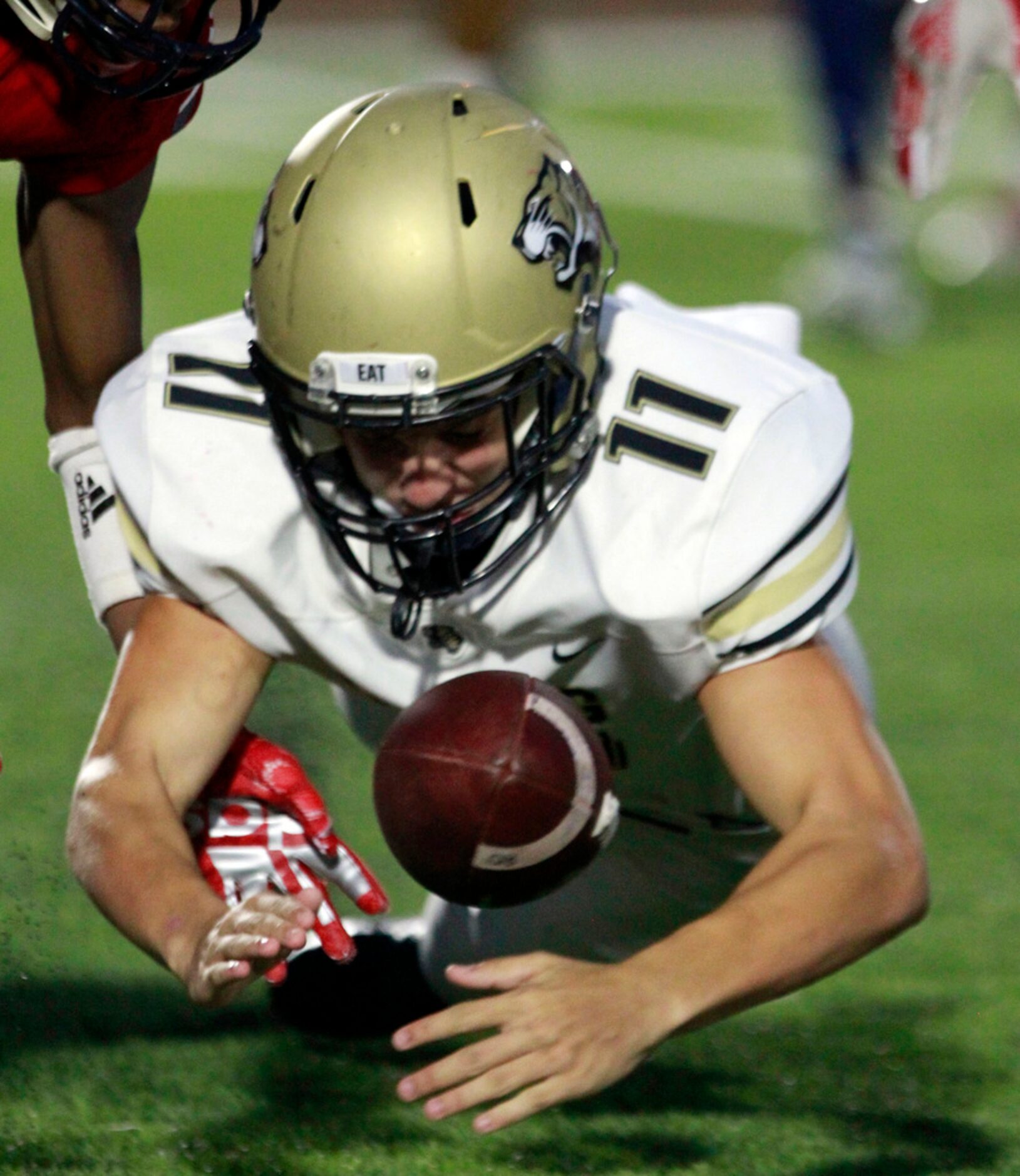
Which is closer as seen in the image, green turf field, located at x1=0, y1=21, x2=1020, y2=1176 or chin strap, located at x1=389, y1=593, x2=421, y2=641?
chin strap, located at x1=389, y1=593, x2=421, y2=641

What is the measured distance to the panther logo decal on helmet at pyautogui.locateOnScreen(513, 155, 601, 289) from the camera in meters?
2.14

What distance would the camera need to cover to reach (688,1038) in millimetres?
2723

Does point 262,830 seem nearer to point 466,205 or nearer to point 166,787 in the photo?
point 166,787

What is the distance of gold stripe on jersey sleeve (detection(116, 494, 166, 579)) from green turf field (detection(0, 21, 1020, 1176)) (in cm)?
62

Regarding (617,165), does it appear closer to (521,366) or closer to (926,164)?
(926,164)

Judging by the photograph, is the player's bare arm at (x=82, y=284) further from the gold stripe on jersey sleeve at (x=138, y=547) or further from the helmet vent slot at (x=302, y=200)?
the helmet vent slot at (x=302, y=200)

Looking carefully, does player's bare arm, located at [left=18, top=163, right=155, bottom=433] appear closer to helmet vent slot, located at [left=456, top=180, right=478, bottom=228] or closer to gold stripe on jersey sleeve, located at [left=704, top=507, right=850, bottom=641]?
helmet vent slot, located at [left=456, top=180, right=478, bottom=228]

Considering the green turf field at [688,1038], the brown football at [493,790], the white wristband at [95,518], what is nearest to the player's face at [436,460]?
the brown football at [493,790]

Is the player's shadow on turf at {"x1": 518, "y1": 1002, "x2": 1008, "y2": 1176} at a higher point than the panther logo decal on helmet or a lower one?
lower

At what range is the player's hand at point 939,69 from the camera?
9.14ft

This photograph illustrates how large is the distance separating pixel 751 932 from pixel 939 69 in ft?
4.81

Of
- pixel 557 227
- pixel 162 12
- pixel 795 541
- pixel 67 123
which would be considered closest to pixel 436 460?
pixel 557 227

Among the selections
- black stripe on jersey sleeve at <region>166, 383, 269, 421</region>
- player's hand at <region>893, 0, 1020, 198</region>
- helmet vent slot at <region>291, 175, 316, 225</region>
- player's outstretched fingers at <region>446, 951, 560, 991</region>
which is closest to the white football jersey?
black stripe on jersey sleeve at <region>166, 383, 269, 421</region>

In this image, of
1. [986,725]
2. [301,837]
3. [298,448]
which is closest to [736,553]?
[298,448]
